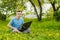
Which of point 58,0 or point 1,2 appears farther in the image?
point 1,2

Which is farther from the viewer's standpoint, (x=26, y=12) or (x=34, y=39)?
(x=26, y=12)

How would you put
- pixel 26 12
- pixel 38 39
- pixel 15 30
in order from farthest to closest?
pixel 26 12
pixel 15 30
pixel 38 39

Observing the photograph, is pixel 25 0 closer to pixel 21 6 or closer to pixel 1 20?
pixel 21 6

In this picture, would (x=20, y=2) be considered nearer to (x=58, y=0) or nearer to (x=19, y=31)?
(x=58, y=0)

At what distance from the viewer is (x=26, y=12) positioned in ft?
89.7

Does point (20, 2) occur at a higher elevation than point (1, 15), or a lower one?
higher

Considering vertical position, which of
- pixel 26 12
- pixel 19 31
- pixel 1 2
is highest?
pixel 19 31

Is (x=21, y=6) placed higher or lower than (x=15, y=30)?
lower

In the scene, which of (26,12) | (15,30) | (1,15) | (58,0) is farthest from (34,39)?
(26,12)

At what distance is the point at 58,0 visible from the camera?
2325cm

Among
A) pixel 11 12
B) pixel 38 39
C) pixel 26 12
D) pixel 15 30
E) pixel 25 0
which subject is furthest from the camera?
pixel 26 12

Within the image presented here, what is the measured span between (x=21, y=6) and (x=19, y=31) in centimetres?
1176

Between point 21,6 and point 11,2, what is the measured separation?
1.10 m

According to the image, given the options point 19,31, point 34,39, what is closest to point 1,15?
point 19,31
